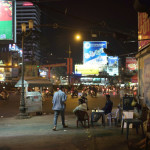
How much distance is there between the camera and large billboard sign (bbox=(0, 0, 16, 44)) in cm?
1162

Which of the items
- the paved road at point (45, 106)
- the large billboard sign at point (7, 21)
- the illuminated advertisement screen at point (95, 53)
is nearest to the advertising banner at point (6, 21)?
the large billboard sign at point (7, 21)

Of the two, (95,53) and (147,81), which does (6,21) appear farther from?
(95,53)

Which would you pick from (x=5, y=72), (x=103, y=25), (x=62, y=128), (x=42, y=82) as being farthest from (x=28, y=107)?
(x=5, y=72)

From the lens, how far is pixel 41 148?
708 cm

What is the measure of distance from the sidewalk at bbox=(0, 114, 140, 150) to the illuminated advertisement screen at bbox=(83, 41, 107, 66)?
13.9m

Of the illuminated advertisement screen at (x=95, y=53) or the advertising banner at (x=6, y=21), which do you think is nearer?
the advertising banner at (x=6, y=21)

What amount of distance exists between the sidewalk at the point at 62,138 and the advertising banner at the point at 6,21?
458 cm

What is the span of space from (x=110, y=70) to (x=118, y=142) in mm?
Answer: 62856

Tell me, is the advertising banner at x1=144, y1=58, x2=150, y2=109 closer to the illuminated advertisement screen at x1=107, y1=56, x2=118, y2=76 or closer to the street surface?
the street surface

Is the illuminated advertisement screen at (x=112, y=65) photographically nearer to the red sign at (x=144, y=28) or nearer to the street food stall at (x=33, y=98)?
the street food stall at (x=33, y=98)

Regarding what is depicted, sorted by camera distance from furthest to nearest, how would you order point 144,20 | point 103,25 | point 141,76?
point 103,25
point 141,76
point 144,20

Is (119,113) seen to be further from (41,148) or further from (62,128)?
(41,148)

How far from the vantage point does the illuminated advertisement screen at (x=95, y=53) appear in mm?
23578

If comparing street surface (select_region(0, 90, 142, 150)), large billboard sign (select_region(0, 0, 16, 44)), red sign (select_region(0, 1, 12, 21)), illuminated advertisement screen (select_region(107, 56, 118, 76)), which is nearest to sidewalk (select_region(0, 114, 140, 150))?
street surface (select_region(0, 90, 142, 150))
